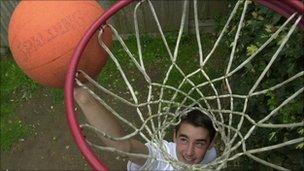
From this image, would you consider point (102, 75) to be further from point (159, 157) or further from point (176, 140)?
point (159, 157)

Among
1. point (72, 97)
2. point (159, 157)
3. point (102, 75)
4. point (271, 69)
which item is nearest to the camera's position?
point (72, 97)

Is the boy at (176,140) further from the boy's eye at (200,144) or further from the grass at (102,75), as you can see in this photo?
the grass at (102,75)

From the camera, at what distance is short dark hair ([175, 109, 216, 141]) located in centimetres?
292

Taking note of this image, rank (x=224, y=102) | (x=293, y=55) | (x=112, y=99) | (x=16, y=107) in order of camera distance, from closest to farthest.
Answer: (x=293, y=55)
(x=224, y=102)
(x=112, y=99)
(x=16, y=107)

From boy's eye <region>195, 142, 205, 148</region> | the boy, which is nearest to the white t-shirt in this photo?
the boy

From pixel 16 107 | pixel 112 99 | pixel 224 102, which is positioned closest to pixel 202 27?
pixel 112 99

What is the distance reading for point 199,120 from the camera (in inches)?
115

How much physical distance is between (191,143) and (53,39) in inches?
41.7

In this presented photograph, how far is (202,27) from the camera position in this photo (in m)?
5.59

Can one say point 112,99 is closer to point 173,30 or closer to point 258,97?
point 173,30

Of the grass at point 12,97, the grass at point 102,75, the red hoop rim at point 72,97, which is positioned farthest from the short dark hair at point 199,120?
the grass at point 12,97

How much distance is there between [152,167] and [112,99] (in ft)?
7.19

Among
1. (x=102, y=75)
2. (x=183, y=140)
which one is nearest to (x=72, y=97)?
(x=183, y=140)

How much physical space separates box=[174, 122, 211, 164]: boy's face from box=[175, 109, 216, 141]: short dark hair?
24mm
